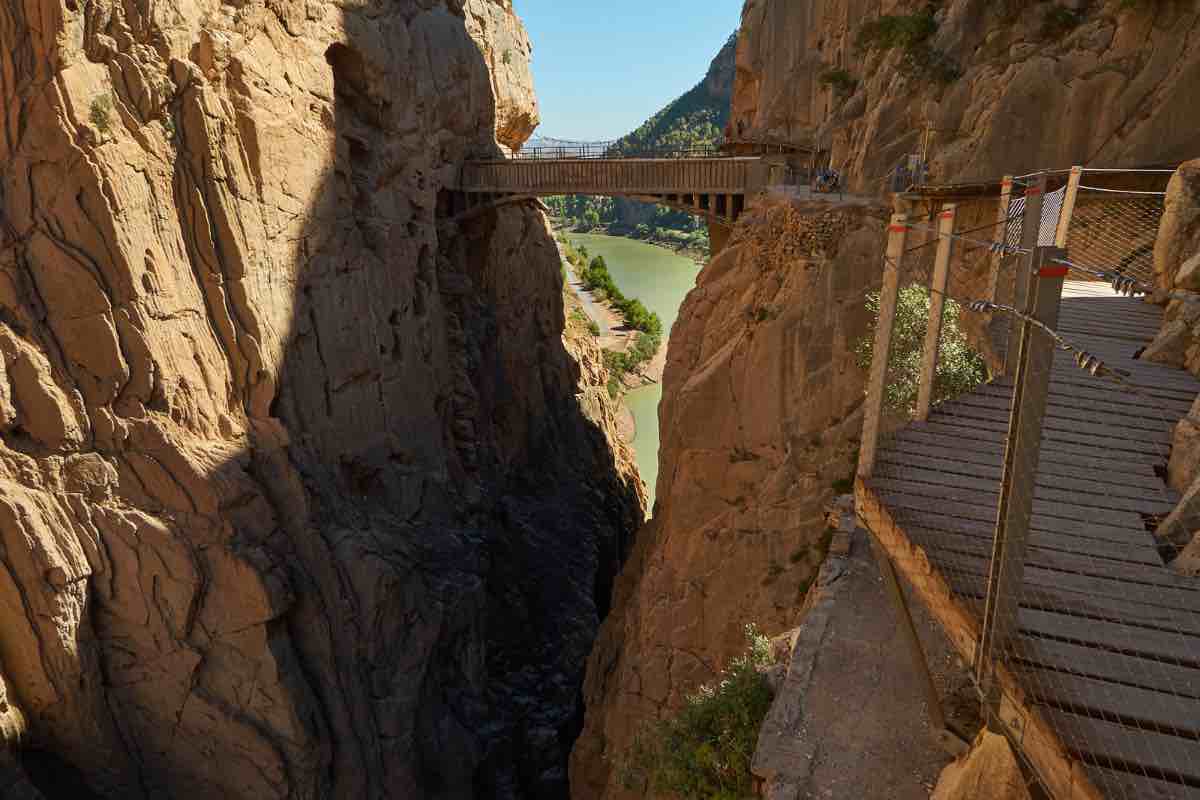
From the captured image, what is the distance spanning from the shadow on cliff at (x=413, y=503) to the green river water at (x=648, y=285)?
10.6 meters

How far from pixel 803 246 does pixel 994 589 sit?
9377 millimetres

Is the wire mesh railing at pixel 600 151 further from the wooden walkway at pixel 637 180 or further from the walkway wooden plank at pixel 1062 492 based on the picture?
the walkway wooden plank at pixel 1062 492

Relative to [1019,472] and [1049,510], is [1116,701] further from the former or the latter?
[1049,510]

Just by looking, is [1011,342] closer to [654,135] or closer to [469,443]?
[469,443]

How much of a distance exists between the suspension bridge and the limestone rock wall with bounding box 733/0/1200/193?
6.05m

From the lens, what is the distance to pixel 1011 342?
7.09 meters

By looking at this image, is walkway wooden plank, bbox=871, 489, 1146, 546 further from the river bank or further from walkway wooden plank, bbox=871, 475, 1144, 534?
the river bank

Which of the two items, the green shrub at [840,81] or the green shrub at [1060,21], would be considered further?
the green shrub at [840,81]

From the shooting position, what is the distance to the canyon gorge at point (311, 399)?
12.3 m

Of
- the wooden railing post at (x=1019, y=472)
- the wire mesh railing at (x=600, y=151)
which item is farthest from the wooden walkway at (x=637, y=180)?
the wooden railing post at (x=1019, y=472)

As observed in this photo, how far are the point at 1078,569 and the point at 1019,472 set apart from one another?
1.47 metres

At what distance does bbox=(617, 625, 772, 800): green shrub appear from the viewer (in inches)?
277

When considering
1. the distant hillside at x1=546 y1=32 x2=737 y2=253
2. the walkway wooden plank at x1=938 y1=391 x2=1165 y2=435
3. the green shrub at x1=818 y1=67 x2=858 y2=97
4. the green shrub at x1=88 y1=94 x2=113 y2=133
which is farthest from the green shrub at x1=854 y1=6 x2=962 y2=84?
the distant hillside at x1=546 y1=32 x2=737 y2=253

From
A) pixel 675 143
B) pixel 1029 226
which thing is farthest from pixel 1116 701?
pixel 675 143
